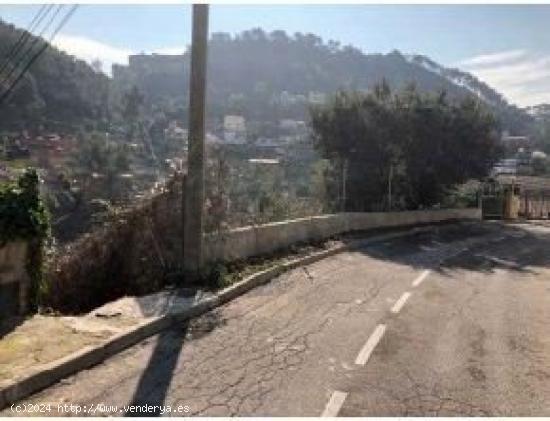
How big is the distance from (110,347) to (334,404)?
283 centimetres

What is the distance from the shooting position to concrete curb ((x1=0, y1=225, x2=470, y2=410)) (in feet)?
20.8

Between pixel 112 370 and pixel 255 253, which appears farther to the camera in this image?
pixel 255 253

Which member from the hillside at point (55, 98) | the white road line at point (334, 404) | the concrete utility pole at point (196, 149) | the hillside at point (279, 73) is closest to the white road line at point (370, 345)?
the white road line at point (334, 404)

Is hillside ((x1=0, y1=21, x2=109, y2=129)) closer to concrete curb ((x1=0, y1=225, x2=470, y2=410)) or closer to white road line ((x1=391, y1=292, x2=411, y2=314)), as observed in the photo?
concrete curb ((x1=0, y1=225, x2=470, y2=410))

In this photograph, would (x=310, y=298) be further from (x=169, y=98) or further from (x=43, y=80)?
(x=169, y=98)

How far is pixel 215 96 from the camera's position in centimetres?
11806

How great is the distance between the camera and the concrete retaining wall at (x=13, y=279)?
831 cm

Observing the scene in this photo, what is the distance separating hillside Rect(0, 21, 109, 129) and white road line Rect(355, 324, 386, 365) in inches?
2475

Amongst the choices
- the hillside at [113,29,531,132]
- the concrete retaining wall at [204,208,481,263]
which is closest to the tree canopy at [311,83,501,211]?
the concrete retaining wall at [204,208,481,263]

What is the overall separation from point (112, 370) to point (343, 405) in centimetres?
252

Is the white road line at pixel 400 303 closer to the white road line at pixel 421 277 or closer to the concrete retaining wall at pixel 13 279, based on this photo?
the white road line at pixel 421 277

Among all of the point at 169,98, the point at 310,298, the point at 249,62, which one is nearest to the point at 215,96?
the point at 169,98

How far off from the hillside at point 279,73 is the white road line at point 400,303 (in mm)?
98520

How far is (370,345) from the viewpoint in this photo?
8.50m
